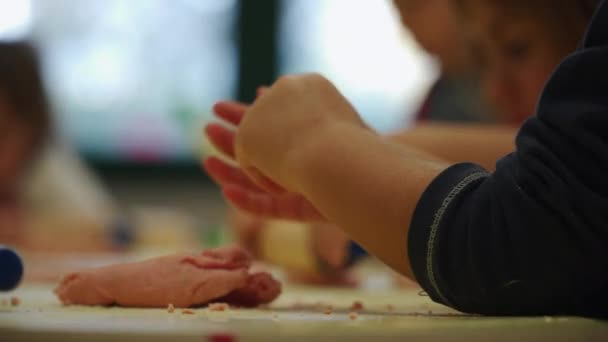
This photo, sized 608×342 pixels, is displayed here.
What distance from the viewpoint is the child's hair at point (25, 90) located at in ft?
6.18

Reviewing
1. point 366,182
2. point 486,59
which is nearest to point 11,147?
point 486,59

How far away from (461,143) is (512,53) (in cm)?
14

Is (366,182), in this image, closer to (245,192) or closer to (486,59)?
(245,192)

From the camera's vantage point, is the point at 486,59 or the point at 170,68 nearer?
the point at 486,59

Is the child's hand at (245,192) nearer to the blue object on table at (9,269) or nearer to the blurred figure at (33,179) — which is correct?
the blue object on table at (9,269)

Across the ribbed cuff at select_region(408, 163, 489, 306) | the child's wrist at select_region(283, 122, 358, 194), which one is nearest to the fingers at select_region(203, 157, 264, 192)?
the child's wrist at select_region(283, 122, 358, 194)

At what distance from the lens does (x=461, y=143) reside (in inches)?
34.2

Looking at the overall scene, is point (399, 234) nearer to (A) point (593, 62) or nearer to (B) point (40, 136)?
(A) point (593, 62)

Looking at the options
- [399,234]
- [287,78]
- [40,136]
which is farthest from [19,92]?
[399,234]

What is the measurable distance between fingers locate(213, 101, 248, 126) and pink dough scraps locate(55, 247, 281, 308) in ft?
0.33

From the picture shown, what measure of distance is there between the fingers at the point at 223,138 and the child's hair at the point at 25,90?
4.55 ft

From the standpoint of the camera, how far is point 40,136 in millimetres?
1928

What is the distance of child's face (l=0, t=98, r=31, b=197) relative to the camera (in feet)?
5.99

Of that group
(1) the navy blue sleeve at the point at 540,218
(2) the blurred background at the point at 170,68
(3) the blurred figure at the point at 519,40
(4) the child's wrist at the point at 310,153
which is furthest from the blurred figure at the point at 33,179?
(1) the navy blue sleeve at the point at 540,218
